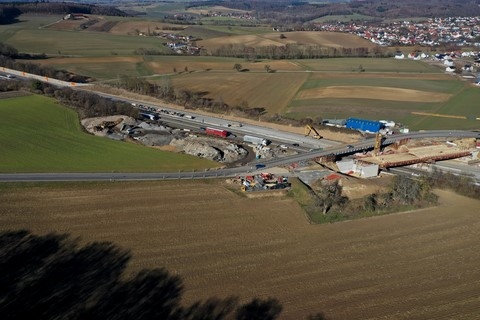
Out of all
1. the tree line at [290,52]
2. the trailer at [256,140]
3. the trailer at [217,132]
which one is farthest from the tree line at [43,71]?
the trailer at [256,140]

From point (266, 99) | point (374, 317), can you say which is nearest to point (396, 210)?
point (374, 317)

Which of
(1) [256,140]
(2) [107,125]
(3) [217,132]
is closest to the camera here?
(1) [256,140]

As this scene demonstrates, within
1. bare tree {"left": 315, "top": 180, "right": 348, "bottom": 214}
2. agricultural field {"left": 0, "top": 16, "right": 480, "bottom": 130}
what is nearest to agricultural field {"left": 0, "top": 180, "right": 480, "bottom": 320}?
bare tree {"left": 315, "top": 180, "right": 348, "bottom": 214}

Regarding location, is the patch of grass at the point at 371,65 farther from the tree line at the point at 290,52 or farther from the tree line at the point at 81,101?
the tree line at the point at 81,101

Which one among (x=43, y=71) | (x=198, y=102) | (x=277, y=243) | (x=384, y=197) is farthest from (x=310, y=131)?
(x=43, y=71)

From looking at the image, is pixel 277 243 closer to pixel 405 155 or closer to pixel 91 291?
pixel 91 291

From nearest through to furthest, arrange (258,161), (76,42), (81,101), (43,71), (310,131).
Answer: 1. (258,161)
2. (310,131)
3. (81,101)
4. (43,71)
5. (76,42)

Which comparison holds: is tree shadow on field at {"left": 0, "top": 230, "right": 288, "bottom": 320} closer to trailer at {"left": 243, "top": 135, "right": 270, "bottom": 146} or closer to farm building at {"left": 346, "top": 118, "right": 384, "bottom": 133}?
trailer at {"left": 243, "top": 135, "right": 270, "bottom": 146}
